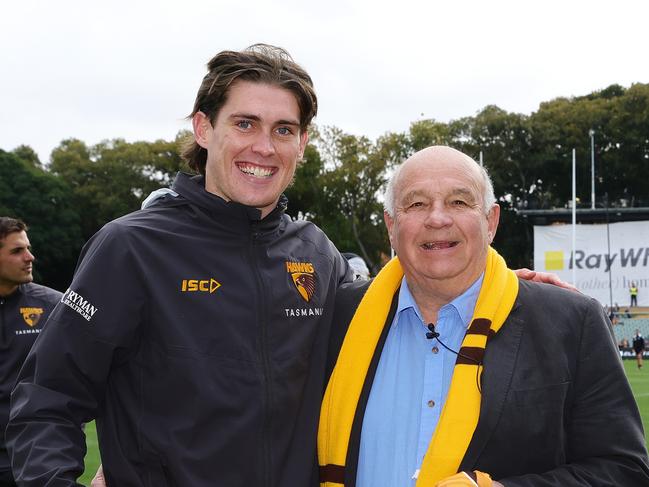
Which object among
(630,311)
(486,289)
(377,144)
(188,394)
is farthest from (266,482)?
(630,311)

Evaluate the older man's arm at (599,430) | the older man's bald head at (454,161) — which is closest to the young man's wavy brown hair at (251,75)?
the older man's bald head at (454,161)

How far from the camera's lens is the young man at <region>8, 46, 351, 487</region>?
303 centimetres

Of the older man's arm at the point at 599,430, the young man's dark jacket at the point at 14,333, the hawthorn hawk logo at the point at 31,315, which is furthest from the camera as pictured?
the hawthorn hawk logo at the point at 31,315

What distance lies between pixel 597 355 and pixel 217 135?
5.87 ft

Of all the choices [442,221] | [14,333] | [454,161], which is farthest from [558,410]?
[14,333]

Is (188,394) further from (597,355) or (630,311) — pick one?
(630,311)

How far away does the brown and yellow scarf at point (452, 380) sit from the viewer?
3.16 meters

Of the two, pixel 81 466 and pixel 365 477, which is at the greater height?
pixel 81 466

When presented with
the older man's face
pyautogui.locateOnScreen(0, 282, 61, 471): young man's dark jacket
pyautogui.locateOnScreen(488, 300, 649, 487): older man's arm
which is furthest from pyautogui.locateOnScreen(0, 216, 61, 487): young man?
pyautogui.locateOnScreen(488, 300, 649, 487): older man's arm

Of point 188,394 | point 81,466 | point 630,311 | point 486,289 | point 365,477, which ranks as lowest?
point 630,311

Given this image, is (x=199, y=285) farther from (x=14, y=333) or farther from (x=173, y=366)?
(x=14, y=333)

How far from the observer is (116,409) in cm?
320

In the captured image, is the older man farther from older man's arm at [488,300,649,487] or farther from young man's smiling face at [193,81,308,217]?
young man's smiling face at [193,81,308,217]

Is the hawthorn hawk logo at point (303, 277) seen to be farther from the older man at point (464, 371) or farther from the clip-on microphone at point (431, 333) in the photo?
the clip-on microphone at point (431, 333)
